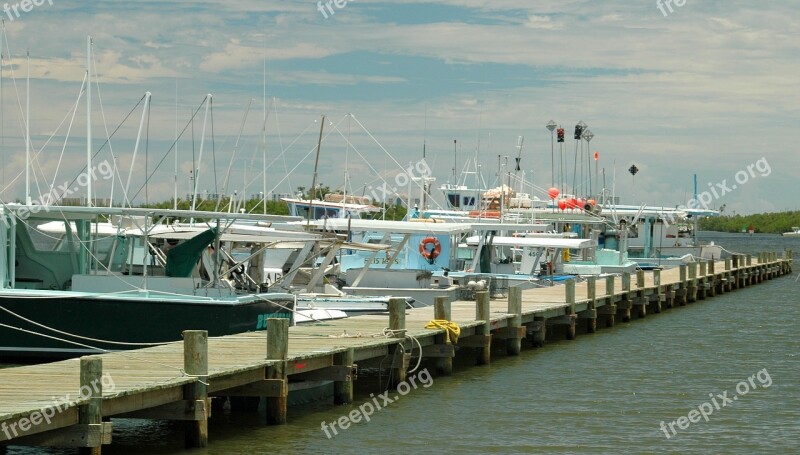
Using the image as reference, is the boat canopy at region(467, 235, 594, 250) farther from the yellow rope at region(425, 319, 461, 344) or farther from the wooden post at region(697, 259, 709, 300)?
the yellow rope at region(425, 319, 461, 344)

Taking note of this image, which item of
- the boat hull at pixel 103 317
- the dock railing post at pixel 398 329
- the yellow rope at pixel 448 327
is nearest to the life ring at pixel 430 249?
the yellow rope at pixel 448 327

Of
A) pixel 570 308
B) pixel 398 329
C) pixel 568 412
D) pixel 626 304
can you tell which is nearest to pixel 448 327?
pixel 398 329

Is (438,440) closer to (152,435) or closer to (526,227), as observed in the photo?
(152,435)

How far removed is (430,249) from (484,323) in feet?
39.0

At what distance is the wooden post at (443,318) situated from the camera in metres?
23.3

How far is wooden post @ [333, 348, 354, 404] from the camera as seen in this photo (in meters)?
19.5

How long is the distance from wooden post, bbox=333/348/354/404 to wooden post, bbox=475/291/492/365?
5.89 meters

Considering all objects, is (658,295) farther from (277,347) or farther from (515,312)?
(277,347)

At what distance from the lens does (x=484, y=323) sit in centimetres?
2544

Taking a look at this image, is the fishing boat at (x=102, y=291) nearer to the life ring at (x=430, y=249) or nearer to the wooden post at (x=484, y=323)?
the wooden post at (x=484, y=323)

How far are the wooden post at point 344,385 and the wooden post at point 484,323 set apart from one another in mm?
5886

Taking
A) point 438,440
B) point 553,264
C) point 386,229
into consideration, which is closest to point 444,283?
point 386,229

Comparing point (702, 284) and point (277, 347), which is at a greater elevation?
point (702, 284)

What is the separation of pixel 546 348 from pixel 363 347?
10.7 m
